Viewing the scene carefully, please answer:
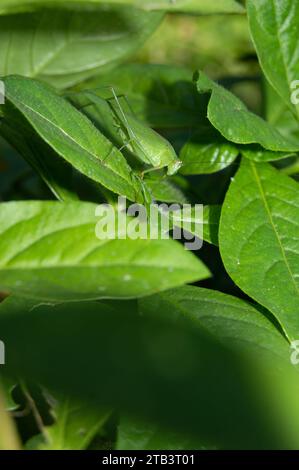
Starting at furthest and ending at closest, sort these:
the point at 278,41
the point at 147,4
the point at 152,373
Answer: the point at 278,41, the point at 147,4, the point at 152,373

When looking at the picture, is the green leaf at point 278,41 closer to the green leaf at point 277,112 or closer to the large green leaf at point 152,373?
the green leaf at point 277,112

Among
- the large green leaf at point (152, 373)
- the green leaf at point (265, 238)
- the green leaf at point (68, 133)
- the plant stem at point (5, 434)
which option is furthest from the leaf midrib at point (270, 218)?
the plant stem at point (5, 434)

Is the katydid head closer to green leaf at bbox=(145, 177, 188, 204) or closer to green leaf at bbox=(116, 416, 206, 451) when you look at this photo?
green leaf at bbox=(145, 177, 188, 204)

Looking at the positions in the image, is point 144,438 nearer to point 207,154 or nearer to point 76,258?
point 76,258

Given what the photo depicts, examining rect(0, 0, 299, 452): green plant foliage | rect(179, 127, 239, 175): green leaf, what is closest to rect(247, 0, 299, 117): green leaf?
rect(0, 0, 299, 452): green plant foliage

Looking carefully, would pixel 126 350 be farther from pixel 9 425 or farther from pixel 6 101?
pixel 6 101

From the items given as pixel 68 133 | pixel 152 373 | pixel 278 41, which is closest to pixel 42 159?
pixel 68 133
